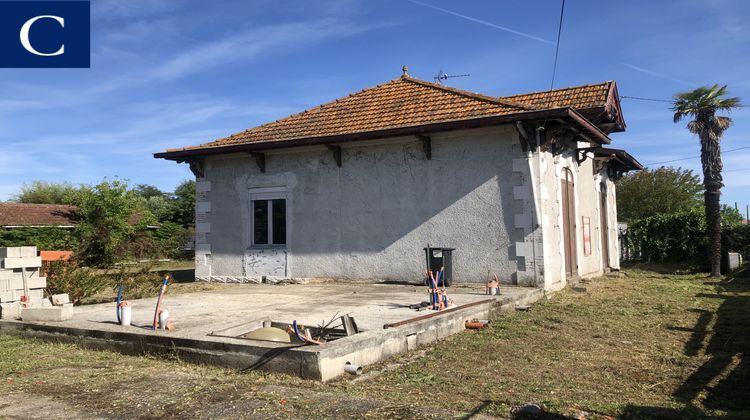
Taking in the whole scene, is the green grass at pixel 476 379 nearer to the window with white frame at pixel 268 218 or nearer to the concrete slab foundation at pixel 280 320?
the concrete slab foundation at pixel 280 320

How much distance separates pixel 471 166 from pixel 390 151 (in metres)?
1.97

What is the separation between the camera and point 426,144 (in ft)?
40.0

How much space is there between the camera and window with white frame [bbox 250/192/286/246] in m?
14.1

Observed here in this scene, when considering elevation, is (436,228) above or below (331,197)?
below

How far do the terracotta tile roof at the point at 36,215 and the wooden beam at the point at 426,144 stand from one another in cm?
2719

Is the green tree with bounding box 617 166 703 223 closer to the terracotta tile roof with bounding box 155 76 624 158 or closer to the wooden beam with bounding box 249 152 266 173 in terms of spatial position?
the terracotta tile roof with bounding box 155 76 624 158

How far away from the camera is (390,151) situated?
12773 mm

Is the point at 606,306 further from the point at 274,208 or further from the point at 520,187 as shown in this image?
the point at 274,208

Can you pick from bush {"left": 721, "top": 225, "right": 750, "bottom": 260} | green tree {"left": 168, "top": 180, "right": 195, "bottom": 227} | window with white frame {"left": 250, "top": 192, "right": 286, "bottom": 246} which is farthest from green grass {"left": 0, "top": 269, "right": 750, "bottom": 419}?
green tree {"left": 168, "top": 180, "right": 195, "bottom": 227}

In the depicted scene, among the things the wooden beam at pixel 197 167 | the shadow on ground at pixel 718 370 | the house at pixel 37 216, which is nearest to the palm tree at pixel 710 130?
the shadow on ground at pixel 718 370

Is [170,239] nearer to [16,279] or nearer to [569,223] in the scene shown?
[569,223]

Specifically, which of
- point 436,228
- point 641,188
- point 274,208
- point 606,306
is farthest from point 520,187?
point 641,188

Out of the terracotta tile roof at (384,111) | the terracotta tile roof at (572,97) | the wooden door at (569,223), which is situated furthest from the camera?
the terracotta tile roof at (572,97)

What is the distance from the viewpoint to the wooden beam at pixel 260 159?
14.1 m
